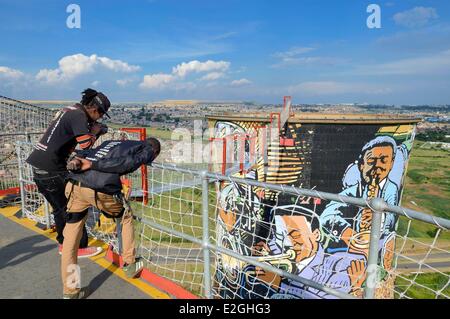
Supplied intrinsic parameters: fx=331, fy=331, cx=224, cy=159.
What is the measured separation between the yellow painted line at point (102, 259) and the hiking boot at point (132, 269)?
0.08m

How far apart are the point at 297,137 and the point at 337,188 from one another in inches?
112

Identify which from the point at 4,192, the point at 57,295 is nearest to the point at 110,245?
the point at 57,295

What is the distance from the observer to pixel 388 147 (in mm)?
14211

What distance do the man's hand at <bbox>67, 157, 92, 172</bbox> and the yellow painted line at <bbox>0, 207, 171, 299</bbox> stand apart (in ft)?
4.74

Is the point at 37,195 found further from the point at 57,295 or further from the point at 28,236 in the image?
the point at 57,295

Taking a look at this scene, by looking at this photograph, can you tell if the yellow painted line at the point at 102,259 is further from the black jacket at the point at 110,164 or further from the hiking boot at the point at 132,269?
the black jacket at the point at 110,164

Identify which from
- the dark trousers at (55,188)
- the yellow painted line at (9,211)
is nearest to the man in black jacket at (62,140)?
the dark trousers at (55,188)

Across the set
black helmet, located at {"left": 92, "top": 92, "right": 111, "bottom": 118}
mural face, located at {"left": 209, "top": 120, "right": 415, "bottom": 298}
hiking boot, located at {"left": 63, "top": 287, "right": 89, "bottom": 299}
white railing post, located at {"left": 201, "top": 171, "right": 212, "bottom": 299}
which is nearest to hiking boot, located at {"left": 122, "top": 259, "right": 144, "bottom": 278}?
hiking boot, located at {"left": 63, "top": 287, "right": 89, "bottom": 299}

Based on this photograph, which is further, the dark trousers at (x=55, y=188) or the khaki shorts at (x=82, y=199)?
the dark trousers at (x=55, y=188)

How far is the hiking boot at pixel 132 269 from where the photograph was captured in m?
3.73

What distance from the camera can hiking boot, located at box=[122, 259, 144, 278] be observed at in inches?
147

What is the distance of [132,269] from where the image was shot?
3.74 metres

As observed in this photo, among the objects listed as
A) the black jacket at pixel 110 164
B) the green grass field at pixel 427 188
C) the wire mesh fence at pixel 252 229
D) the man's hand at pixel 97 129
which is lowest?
the green grass field at pixel 427 188

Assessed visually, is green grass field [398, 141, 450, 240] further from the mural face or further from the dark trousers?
the dark trousers
